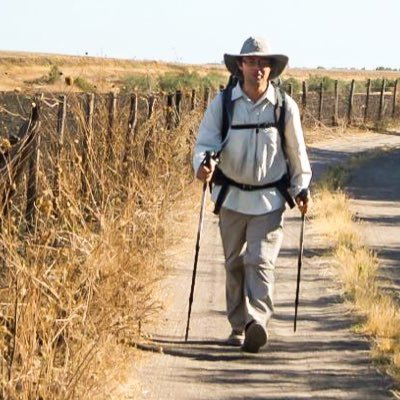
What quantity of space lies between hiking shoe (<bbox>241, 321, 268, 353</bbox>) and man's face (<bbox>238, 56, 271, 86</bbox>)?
1.60 metres

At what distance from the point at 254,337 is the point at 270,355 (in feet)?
0.72

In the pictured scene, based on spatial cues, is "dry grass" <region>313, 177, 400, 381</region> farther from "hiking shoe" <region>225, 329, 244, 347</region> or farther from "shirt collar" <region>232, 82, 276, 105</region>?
"shirt collar" <region>232, 82, 276, 105</region>

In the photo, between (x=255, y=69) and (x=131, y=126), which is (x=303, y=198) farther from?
(x=131, y=126)

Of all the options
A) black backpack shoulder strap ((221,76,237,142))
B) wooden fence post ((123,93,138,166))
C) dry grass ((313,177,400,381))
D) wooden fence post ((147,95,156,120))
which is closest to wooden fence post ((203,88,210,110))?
→ dry grass ((313,177,400,381))

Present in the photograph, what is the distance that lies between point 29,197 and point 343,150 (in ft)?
81.1

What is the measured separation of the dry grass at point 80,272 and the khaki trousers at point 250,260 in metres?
0.66

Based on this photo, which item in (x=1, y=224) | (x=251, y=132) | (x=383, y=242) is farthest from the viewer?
(x=383, y=242)

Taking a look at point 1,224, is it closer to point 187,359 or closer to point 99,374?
point 99,374

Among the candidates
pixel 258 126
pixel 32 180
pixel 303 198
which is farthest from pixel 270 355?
pixel 32 180

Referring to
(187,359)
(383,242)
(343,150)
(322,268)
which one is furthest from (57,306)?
(343,150)

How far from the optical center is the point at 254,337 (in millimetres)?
8758

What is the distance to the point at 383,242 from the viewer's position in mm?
16141

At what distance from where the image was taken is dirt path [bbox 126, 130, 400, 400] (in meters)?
8.02

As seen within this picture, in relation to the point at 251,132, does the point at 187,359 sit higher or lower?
lower
